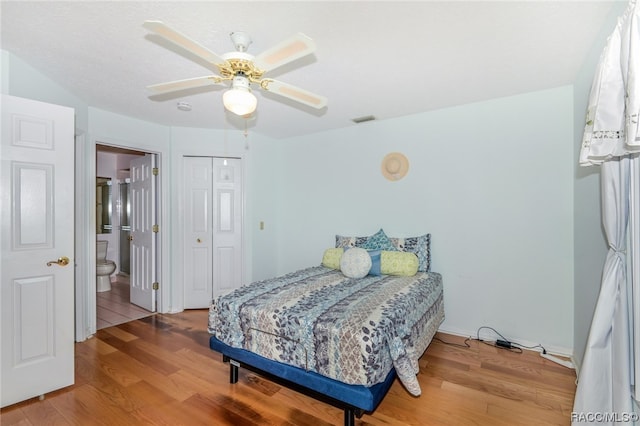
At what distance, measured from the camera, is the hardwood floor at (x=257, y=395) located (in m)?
1.89

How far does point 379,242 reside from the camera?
341 cm

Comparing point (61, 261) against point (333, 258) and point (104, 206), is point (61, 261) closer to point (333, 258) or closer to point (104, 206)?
point (333, 258)

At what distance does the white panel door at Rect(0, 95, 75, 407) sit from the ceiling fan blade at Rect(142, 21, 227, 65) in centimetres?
144

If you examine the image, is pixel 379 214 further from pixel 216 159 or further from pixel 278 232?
pixel 216 159

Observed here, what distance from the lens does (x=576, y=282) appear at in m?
2.55

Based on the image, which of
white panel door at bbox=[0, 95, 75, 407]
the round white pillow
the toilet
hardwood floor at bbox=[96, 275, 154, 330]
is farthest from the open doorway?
the round white pillow

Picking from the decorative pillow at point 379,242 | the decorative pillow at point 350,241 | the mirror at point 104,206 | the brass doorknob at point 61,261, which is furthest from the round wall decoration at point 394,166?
the mirror at point 104,206

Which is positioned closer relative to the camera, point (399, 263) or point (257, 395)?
point (257, 395)

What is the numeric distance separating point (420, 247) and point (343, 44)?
7.21ft

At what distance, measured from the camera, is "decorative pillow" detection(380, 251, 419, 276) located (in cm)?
303

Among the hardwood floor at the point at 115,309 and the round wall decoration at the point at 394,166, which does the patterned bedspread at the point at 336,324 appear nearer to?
the round wall decoration at the point at 394,166

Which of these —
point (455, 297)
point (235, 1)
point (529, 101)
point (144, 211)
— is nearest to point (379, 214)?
point (455, 297)

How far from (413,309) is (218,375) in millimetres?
1679

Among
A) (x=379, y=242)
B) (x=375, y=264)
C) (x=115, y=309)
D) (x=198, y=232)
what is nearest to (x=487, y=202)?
(x=379, y=242)
